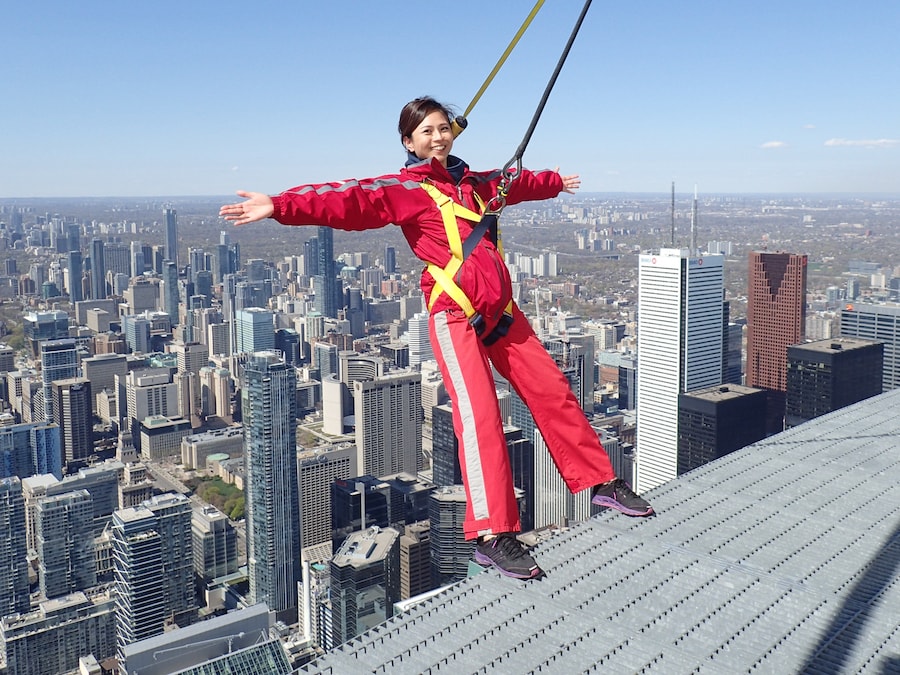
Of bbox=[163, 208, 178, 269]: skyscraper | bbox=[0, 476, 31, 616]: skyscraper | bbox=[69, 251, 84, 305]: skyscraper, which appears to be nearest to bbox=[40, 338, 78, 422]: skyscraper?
bbox=[0, 476, 31, 616]: skyscraper

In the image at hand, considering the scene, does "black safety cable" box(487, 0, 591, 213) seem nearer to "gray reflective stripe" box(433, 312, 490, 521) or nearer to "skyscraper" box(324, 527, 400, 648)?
"gray reflective stripe" box(433, 312, 490, 521)

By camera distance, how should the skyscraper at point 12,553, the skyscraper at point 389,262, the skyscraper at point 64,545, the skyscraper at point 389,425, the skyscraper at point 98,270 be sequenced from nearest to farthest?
the skyscraper at point 12,553, the skyscraper at point 64,545, the skyscraper at point 389,425, the skyscraper at point 389,262, the skyscraper at point 98,270

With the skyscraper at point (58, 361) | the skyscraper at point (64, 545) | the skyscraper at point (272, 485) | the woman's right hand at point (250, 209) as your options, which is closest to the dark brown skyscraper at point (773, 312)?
the skyscraper at point (272, 485)

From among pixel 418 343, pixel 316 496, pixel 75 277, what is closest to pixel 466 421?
pixel 316 496

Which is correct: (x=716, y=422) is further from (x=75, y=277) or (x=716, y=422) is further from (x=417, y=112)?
(x=75, y=277)

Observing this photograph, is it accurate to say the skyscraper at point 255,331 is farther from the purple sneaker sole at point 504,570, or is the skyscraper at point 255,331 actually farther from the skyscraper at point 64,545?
the purple sneaker sole at point 504,570

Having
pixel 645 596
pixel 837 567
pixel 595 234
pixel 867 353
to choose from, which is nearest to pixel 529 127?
pixel 645 596
